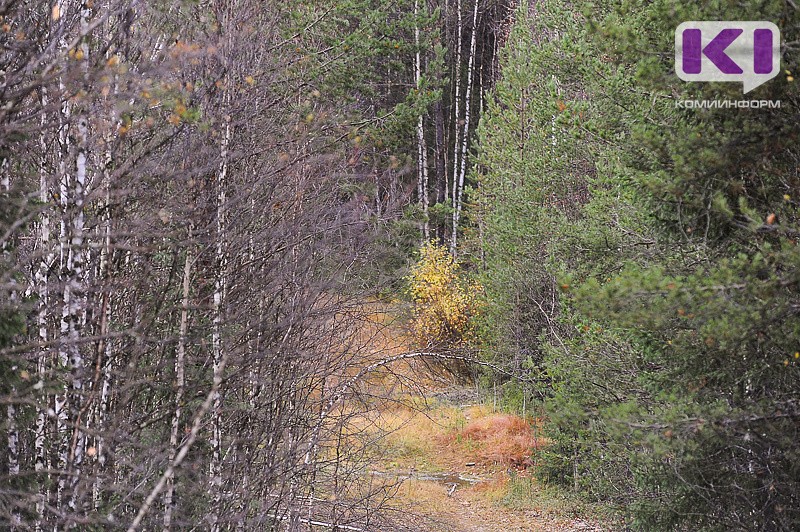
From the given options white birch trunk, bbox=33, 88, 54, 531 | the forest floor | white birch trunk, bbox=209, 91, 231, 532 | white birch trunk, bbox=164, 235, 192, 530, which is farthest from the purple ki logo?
the forest floor

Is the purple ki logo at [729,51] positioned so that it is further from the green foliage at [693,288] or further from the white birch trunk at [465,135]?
the white birch trunk at [465,135]

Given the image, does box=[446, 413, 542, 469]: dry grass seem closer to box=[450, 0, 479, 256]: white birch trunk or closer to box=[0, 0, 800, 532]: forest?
box=[0, 0, 800, 532]: forest

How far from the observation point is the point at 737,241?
18.5ft

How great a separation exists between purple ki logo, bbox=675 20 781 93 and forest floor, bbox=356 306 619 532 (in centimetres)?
607

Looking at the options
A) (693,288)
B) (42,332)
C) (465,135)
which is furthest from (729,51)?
(465,135)

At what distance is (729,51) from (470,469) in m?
10.6

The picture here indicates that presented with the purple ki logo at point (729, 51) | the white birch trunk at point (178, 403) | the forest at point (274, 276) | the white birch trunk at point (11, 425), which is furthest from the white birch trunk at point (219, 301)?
the purple ki logo at point (729, 51)

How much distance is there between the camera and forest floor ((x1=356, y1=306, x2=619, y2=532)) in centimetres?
1170

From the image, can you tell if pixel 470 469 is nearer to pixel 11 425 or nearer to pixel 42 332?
pixel 42 332

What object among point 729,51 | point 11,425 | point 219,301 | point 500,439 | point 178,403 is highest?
point 729,51

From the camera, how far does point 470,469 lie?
14242mm

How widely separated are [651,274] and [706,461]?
1863 millimetres

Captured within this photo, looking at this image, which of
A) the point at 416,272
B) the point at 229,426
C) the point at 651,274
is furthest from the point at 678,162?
the point at 416,272

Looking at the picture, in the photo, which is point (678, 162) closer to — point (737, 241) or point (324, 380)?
point (737, 241)
